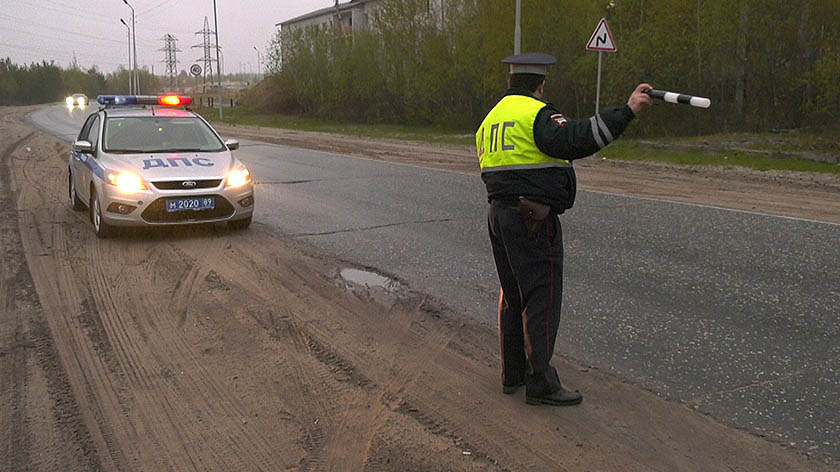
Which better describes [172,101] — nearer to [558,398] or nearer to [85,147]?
[85,147]

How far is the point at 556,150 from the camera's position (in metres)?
3.67

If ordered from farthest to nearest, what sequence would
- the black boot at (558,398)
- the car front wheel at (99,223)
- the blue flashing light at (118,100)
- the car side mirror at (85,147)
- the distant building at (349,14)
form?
the distant building at (349,14)
the blue flashing light at (118,100)
the car side mirror at (85,147)
the car front wheel at (99,223)
the black boot at (558,398)

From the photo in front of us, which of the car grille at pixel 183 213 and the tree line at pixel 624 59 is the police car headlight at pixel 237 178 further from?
the tree line at pixel 624 59

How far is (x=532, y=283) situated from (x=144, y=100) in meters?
8.98

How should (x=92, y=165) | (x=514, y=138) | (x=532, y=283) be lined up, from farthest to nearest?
1. (x=92, y=165)
2. (x=532, y=283)
3. (x=514, y=138)

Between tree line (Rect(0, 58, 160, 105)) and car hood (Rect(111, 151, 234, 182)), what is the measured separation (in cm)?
10042

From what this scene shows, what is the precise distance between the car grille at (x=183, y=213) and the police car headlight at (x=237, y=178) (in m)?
0.26

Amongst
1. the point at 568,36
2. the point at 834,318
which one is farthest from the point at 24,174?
the point at 568,36

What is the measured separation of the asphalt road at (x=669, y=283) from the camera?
433 centimetres

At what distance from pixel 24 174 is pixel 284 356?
1314cm

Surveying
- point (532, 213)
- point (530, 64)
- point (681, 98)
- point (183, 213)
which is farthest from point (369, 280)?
point (681, 98)

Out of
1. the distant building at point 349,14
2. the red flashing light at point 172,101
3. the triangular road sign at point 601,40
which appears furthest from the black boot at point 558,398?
the distant building at point 349,14

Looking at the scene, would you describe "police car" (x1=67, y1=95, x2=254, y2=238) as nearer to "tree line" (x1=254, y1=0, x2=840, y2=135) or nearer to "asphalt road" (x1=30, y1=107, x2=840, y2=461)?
"asphalt road" (x1=30, y1=107, x2=840, y2=461)

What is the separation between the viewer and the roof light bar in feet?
36.4
